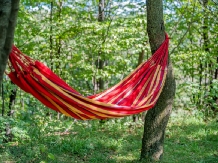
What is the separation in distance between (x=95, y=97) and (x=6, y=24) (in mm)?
1192

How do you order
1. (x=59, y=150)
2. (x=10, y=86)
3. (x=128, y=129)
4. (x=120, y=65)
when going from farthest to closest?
(x=120, y=65)
(x=128, y=129)
(x=10, y=86)
(x=59, y=150)

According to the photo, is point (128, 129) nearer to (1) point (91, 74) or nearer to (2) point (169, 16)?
(1) point (91, 74)

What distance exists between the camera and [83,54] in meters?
5.76

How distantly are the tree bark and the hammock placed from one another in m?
0.59

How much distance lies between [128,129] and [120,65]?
65.0 inches

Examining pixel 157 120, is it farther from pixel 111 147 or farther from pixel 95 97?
pixel 111 147

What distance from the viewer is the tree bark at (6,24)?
3.96ft

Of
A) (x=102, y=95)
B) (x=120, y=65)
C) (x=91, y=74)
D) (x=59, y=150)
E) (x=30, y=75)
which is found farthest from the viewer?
(x=120, y=65)

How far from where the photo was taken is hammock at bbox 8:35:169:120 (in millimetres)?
1959

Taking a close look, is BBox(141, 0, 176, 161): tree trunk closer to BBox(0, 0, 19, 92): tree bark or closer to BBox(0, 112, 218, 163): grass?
BBox(0, 112, 218, 163): grass

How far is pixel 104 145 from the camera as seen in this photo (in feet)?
10.7

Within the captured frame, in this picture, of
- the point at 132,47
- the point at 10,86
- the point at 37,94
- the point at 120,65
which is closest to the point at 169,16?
the point at 132,47

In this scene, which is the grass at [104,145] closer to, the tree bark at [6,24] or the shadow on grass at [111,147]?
the shadow on grass at [111,147]

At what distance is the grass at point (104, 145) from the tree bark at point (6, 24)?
104 cm
